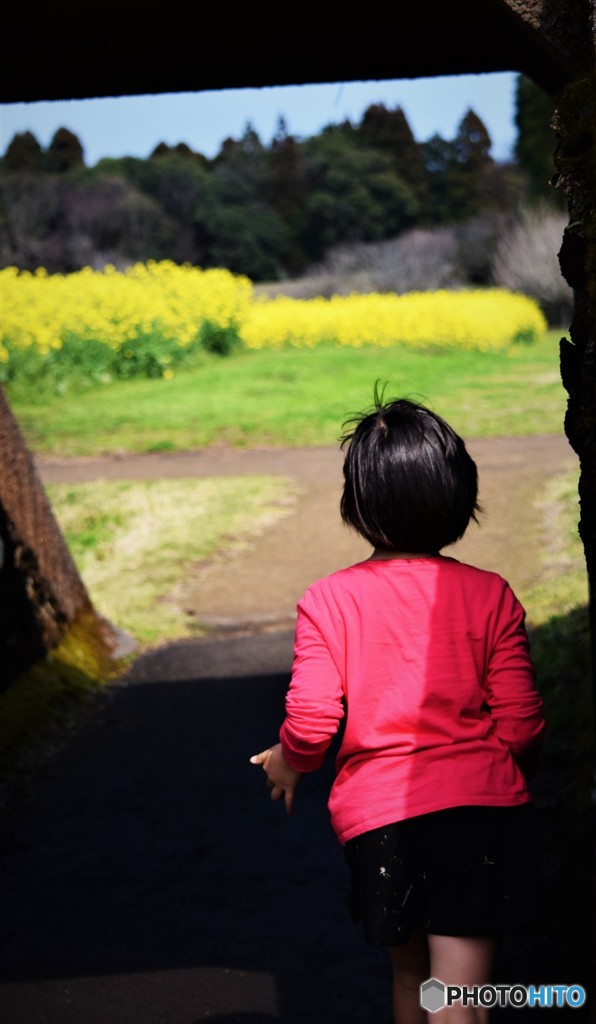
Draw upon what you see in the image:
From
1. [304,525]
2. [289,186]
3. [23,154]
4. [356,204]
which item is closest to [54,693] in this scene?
[304,525]

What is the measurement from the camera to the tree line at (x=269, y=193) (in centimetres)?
4544

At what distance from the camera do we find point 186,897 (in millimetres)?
3355

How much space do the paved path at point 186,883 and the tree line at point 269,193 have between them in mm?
39592

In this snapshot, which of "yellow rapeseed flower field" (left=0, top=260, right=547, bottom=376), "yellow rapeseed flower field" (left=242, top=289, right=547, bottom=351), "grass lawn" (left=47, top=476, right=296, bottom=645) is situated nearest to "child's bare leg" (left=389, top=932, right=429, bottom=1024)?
"grass lawn" (left=47, top=476, right=296, bottom=645)

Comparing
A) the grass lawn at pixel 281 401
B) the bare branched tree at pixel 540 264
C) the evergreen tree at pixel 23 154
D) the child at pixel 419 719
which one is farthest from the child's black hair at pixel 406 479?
the evergreen tree at pixel 23 154

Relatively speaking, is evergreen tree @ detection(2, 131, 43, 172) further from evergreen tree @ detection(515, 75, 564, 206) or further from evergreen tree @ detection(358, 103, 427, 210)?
evergreen tree @ detection(515, 75, 564, 206)

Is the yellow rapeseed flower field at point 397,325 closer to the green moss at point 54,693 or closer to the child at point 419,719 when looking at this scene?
the green moss at point 54,693

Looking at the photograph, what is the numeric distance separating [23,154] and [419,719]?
5967 centimetres

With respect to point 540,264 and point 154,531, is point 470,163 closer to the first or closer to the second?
point 540,264

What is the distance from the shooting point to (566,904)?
3.16m

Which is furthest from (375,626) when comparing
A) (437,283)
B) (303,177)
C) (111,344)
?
(303,177)

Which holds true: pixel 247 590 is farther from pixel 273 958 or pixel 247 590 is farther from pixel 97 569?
pixel 273 958

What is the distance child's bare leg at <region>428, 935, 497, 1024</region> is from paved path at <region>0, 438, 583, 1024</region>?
765 mm

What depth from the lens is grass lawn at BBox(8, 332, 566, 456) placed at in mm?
13750
